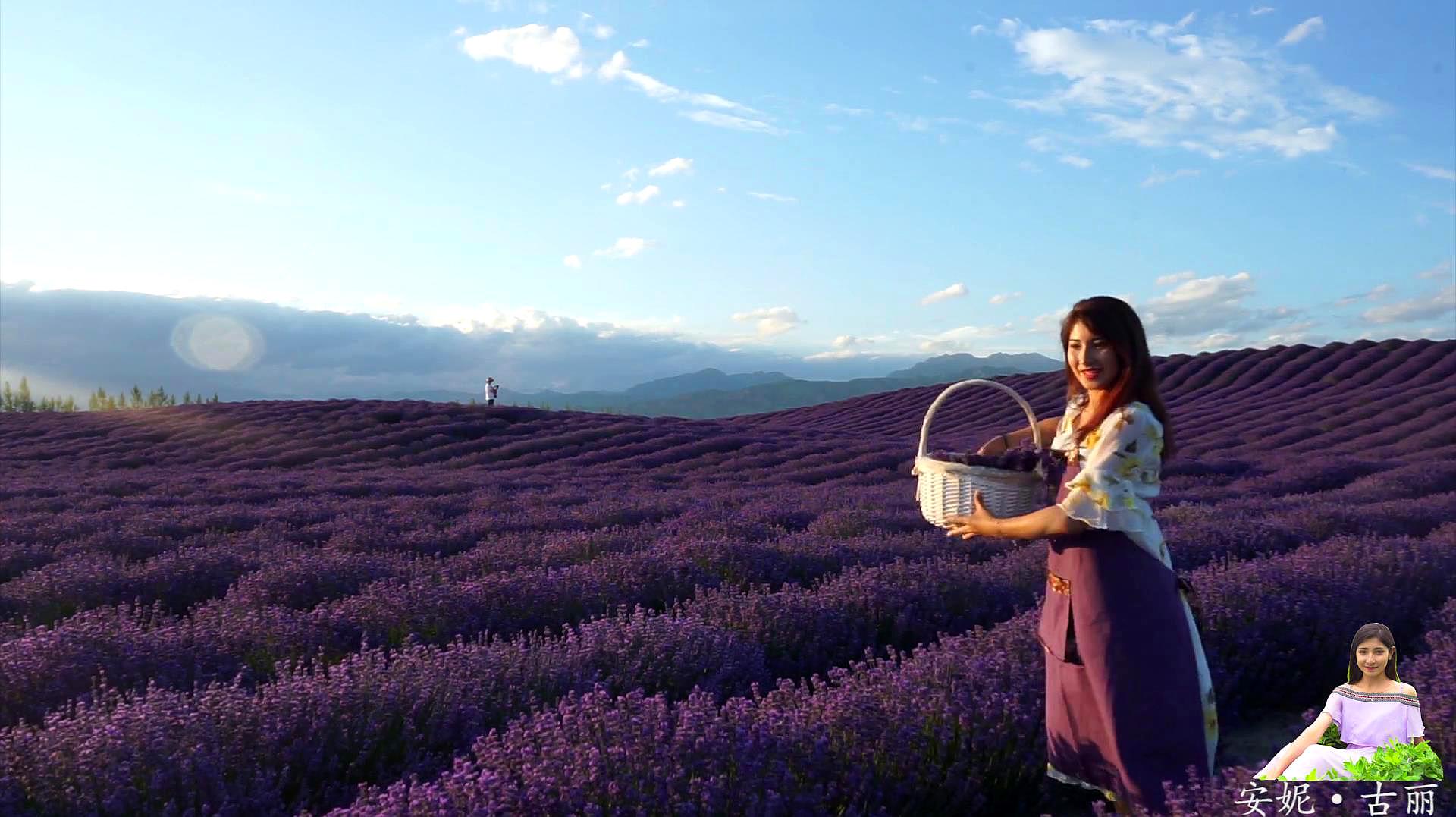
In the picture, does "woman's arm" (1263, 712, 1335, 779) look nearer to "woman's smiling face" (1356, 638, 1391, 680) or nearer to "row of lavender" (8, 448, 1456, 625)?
"woman's smiling face" (1356, 638, 1391, 680)

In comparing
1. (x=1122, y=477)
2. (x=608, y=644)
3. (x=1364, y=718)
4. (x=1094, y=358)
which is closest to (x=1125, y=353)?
(x=1094, y=358)

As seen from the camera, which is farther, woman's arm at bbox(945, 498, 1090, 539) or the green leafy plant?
woman's arm at bbox(945, 498, 1090, 539)

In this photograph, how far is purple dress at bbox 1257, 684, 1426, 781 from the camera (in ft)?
7.23

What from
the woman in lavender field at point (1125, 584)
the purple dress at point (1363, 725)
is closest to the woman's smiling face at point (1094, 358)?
the woman in lavender field at point (1125, 584)

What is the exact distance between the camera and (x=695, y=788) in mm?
1955

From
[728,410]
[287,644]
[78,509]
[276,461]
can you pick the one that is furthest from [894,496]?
[728,410]

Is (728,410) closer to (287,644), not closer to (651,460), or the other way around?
(651,460)

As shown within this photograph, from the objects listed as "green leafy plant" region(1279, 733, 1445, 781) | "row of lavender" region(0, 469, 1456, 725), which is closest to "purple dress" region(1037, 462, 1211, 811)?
"green leafy plant" region(1279, 733, 1445, 781)

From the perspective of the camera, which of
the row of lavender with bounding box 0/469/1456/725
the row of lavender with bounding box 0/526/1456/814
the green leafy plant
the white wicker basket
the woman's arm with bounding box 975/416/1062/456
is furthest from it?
the row of lavender with bounding box 0/469/1456/725

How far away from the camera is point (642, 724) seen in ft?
7.21

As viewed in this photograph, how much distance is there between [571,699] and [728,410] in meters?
155

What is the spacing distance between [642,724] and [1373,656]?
1.88 m

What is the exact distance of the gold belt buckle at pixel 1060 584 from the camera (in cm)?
242

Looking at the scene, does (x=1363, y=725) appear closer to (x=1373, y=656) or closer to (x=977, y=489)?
(x=1373, y=656)
